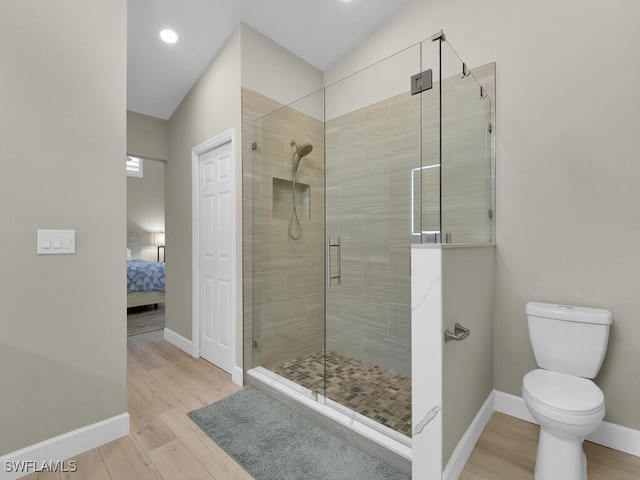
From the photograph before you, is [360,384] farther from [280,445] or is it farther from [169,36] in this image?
[169,36]

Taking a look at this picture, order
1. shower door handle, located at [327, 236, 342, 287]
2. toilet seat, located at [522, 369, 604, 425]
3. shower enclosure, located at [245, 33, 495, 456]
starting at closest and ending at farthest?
1. toilet seat, located at [522, 369, 604, 425]
2. shower enclosure, located at [245, 33, 495, 456]
3. shower door handle, located at [327, 236, 342, 287]

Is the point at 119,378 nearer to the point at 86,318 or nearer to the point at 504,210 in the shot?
the point at 86,318

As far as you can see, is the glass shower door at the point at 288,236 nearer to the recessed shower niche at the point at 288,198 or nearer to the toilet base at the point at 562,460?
the recessed shower niche at the point at 288,198

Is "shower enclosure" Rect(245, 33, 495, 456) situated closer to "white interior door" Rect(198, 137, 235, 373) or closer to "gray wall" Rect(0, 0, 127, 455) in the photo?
"white interior door" Rect(198, 137, 235, 373)

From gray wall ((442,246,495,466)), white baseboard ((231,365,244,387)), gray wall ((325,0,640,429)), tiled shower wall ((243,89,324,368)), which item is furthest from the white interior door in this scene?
gray wall ((325,0,640,429))

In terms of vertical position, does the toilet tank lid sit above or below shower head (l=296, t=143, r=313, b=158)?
below

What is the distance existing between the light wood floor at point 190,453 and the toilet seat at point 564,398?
43cm

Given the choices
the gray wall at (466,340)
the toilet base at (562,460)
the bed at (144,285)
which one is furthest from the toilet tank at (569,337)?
the bed at (144,285)

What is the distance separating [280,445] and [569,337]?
5.73ft

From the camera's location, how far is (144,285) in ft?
15.4

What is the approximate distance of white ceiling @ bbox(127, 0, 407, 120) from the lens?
2.44 meters

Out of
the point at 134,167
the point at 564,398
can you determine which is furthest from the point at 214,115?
the point at 134,167

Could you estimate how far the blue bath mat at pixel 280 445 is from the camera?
155cm

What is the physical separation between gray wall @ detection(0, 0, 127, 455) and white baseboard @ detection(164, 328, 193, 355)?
134cm
